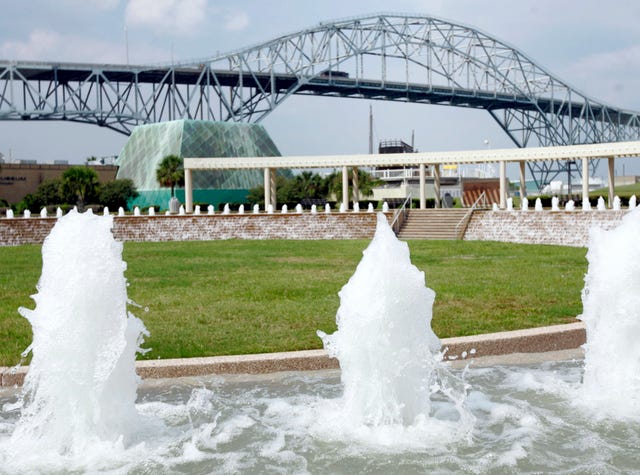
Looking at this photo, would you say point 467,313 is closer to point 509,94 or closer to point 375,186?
point 375,186

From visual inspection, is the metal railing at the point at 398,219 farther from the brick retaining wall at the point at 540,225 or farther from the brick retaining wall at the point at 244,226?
the brick retaining wall at the point at 540,225

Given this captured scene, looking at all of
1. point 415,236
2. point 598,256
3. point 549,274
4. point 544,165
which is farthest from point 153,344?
point 544,165

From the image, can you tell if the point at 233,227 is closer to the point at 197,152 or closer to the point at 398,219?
the point at 398,219

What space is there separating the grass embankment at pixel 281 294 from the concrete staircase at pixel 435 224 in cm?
924

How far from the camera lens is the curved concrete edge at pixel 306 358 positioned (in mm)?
8484

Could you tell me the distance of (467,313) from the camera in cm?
1184

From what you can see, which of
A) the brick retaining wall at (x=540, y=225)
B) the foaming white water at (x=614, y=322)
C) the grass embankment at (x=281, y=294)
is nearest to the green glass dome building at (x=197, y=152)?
the brick retaining wall at (x=540, y=225)

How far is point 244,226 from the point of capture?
125 feet

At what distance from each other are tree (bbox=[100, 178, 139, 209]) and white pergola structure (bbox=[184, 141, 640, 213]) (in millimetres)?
18552

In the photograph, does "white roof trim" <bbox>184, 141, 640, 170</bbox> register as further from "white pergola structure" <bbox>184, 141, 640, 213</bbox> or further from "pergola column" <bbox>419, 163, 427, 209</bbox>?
"pergola column" <bbox>419, 163, 427, 209</bbox>

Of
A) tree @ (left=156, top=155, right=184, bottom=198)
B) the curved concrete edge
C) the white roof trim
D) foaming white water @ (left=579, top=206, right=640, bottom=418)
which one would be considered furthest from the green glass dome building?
foaming white water @ (left=579, top=206, right=640, bottom=418)

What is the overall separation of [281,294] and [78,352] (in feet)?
27.3

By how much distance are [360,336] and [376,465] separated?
1251 millimetres

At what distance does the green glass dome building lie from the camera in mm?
70875
